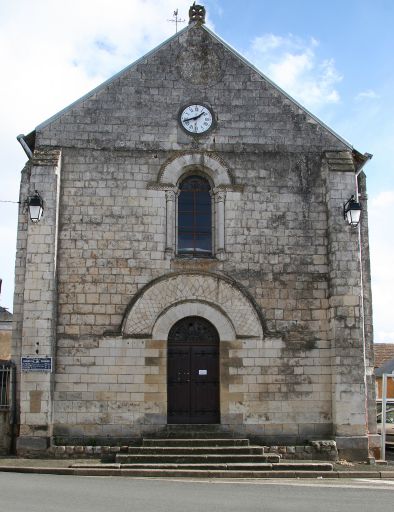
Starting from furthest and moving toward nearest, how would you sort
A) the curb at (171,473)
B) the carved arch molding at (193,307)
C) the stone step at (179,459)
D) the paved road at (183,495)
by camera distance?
1. the carved arch molding at (193,307)
2. the stone step at (179,459)
3. the curb at (171,473)
4. the paved road at (183,495)

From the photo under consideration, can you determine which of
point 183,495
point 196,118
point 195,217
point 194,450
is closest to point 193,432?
point 194,450

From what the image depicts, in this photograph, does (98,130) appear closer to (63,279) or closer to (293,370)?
(63,279)

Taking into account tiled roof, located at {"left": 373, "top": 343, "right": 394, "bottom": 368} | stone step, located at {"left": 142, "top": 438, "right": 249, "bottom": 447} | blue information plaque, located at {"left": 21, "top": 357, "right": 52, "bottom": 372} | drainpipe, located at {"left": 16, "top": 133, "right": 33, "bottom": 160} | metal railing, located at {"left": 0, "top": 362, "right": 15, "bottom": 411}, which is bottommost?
stone step, located at {"left": 142, "top": 438, "right": 249, "bottom": 447}

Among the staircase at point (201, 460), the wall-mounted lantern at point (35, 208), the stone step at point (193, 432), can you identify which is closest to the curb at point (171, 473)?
the staircase at point (201, 460)

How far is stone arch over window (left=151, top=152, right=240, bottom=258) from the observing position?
15281 millimetres

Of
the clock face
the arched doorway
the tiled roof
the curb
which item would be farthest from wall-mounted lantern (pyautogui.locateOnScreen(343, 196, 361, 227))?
the tiled roof

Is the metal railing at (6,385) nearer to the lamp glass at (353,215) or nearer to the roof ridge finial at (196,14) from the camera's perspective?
the lamp glass at (353,215)

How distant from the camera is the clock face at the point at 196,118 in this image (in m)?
15.8

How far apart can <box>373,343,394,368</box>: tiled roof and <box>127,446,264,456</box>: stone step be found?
14446 mm

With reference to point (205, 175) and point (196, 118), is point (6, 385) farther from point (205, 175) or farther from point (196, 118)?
point (196, 118)

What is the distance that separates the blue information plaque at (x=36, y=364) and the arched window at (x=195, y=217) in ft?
12.2

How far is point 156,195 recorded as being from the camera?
15.4m

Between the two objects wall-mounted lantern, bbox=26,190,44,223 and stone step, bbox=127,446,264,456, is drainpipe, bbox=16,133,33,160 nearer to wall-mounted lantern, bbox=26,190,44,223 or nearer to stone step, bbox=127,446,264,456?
wall-mounted lantern, bbox=26,190,44,223

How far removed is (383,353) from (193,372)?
16339 millimetres
